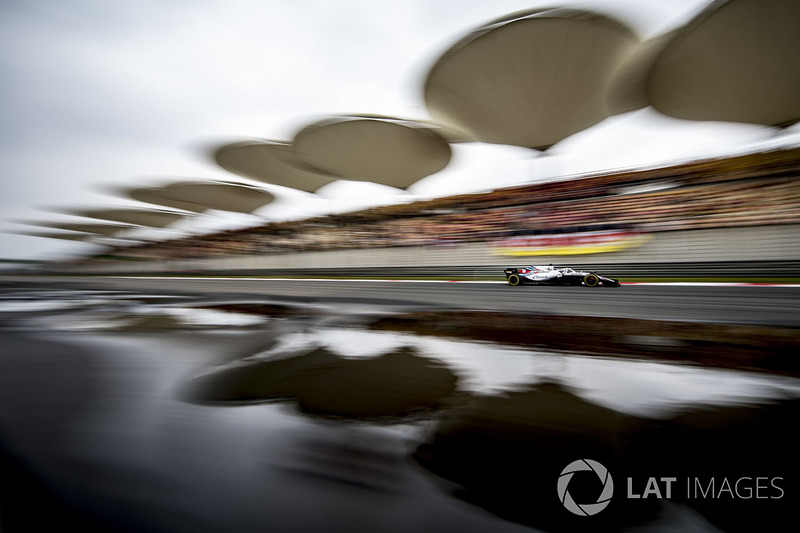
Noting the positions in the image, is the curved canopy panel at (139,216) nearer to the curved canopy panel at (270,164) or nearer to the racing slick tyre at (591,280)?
the curved canopy panel at (270,164)

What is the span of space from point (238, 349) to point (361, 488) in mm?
2461

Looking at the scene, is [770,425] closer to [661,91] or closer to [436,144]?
[661,91]

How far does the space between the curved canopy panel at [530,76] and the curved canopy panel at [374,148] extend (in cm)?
235

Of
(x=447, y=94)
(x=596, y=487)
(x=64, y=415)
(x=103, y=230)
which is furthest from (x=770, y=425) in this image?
(x=103, y=230)

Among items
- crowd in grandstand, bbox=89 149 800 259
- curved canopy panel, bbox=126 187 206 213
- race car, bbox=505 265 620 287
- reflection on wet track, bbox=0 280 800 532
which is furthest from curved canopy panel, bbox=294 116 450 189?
curved canopy panel, bbox=126 187 206 213

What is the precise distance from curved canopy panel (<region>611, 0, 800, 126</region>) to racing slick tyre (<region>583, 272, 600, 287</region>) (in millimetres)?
7667

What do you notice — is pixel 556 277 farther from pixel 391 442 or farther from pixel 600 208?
pixel 391 442

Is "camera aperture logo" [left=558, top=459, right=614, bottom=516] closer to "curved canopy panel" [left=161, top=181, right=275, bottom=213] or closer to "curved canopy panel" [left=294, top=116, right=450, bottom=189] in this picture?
"curved canopy panel" [left=294, top=116, right=450, bottom=189]

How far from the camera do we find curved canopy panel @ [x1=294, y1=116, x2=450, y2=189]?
1783 centimetres

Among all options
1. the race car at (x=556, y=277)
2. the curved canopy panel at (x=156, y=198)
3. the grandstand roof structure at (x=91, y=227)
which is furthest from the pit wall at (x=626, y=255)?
the grandstand roof structure at (x=91, y=227)

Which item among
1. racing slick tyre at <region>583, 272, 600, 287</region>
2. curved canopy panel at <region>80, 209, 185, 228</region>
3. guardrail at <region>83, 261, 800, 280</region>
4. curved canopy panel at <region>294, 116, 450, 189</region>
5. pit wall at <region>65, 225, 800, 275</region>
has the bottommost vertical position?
racing slick tyre at <region>583, 272, 600, 287</region>

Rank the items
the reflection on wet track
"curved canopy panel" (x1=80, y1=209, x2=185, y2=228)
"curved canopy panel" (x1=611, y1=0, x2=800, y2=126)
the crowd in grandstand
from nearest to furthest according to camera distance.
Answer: the reflection on wet track → "curved canopy panel" (x1=611, y1=0, x2=800, y2=126) → the crowd in grandstand → "curved canopy panel" (x1=80, y1=209, x2=185, y2=228)

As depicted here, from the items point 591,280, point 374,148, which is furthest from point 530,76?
point 374,148

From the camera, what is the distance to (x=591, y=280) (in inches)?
385
